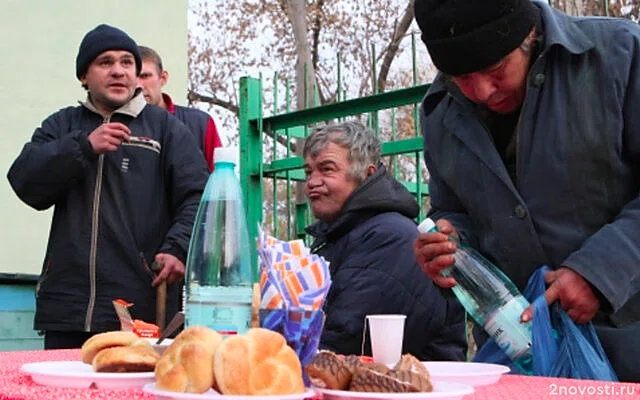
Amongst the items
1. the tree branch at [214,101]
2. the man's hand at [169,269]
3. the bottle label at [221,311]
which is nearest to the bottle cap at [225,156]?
the bottle label at [221,311]

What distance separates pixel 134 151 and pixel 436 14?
1.69m

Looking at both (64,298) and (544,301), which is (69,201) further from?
(544,301)

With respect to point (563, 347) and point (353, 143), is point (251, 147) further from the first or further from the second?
point (563, 347)

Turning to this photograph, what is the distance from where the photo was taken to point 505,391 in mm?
1334

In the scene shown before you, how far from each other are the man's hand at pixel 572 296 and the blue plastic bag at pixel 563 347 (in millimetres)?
14

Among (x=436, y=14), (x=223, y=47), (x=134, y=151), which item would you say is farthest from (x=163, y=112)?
(x=223, y=47)

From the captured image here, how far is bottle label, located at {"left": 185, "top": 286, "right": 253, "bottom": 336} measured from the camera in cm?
129

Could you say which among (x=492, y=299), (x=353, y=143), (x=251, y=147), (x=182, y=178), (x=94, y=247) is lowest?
(x=492, y=299)

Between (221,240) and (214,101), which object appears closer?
(221,240)

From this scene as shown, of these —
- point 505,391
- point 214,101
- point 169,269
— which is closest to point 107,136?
point 169,269

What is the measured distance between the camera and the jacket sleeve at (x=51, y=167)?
300 centimetres

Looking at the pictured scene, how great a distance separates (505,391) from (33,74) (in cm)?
503

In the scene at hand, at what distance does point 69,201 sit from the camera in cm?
313

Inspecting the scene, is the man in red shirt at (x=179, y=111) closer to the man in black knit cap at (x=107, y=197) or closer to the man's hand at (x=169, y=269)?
the man in black knit cap at (x=107, y=197)
